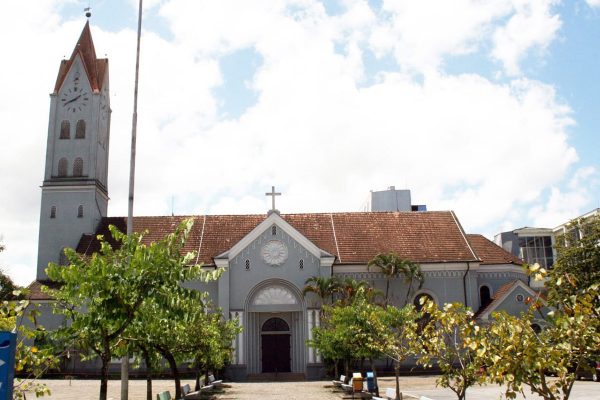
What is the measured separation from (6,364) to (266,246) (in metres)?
37.7

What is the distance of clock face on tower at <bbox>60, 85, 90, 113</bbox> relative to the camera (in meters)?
50.7

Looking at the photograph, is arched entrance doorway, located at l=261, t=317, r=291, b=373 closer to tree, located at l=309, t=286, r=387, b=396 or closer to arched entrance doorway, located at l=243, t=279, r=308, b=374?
arched entrance doorway, located at l=243, t=279, r=308, b=374

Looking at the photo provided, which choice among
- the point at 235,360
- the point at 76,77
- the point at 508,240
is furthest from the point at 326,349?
the point at 508,240

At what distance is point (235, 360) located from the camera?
42.7m

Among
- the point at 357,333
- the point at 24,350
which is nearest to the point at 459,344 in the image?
the point at 24,350

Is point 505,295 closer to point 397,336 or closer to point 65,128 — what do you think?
point 397,336

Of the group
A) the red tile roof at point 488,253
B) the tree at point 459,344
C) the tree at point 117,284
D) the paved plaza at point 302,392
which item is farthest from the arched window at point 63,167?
the tree at point 459,344

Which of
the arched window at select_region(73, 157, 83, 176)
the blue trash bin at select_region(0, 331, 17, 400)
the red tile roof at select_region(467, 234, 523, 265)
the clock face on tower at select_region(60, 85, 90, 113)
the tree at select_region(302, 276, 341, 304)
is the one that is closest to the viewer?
the blue trash bin at select_region(0, 331, 17, 400)

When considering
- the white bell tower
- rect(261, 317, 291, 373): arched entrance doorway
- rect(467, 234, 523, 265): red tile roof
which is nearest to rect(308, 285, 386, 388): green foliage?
rect(261, 317, 291, 373): arched entrance doorway

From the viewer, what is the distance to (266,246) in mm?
45188

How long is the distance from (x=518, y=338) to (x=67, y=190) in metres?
46.2

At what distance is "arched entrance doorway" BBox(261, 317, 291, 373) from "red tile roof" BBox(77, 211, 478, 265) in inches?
248

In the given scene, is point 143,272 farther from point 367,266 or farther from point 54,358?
point 367,266

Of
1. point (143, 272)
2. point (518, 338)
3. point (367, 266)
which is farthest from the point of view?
point (367, 266)
